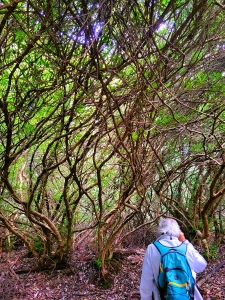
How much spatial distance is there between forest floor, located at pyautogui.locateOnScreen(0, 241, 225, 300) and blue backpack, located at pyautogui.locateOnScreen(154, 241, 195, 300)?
4.92 ft

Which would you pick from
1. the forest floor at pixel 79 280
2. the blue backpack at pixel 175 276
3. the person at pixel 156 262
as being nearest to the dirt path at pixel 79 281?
the forest floor at pixel 79 280

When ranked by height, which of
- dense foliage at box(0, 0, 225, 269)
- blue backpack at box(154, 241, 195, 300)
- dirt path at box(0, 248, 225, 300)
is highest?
dense foliage at box(0, 0, 225, 269)

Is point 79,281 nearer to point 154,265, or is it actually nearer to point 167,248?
point 154,265

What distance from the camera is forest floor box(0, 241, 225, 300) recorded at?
3318 millimetres

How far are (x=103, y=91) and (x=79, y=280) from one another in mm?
→ 2813

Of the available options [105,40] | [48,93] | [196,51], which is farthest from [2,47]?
[196,51]

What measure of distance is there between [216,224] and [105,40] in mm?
4032

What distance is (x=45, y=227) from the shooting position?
135 inches

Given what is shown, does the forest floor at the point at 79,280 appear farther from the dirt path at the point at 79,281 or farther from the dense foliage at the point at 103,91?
the dense foliage at the point at 103,91

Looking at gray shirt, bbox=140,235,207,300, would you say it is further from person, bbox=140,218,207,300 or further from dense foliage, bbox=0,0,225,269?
dense foliage, bbox=0,0,225,269

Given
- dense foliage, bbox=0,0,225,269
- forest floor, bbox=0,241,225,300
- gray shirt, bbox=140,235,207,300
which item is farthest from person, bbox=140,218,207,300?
forest floor, bbox=0,241,225,300

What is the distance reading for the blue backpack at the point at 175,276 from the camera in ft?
6.65

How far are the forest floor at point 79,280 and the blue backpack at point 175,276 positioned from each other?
4.92 feet

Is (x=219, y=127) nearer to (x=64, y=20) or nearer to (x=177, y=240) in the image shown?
(x=177, y=240)
